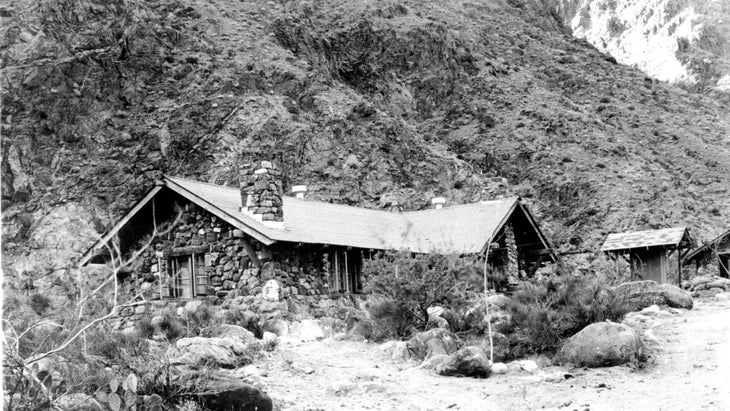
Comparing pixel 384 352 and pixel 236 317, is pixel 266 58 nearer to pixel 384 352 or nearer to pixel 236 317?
pixel 236 317

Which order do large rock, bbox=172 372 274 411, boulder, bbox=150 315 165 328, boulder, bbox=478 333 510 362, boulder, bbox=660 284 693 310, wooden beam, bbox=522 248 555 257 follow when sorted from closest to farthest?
large rock, bbox=172 372 274 411 < boulder, bbox=478 333 510 362 < boulder, bbox=150 315 165 328 < boulder, bbox=660 284 693 310 < wooden beam, bbox=522 248 555 257

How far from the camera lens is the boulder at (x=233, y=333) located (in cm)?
1372

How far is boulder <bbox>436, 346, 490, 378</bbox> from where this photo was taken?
11.4 m

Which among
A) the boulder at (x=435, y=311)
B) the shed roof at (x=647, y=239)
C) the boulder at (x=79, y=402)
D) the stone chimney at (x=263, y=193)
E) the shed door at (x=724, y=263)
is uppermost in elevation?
the stone chimney at (x=263, y=193)

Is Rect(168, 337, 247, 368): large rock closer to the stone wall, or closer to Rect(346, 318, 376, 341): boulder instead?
Rect(346, 318, 376, 341): boulder

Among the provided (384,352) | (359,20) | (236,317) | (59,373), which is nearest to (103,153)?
(359,20)

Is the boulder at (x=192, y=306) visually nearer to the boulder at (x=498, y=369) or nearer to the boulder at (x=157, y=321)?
the boulder at (x=157, y=321)

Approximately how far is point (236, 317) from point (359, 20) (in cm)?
4486

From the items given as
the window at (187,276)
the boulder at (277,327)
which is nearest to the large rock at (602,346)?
the boulder at (277,327)

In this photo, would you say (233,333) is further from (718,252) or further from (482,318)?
(718,252)

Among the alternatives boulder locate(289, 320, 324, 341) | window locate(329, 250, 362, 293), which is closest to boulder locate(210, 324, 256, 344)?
boulder locate(289, 320, 324, 341)

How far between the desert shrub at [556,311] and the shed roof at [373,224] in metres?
3.98

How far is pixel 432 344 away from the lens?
12664 millimetres

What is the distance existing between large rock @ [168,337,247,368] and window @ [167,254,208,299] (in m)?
7.13
